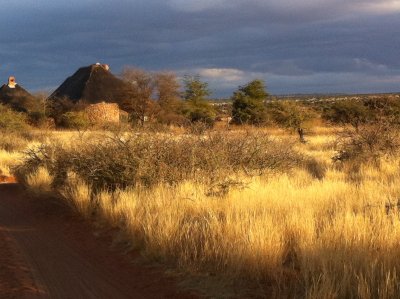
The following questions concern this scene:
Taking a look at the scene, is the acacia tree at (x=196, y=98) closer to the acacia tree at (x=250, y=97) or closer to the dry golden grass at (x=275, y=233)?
the acacia tree at (x=250, y=97)

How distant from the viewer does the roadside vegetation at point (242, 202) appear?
5996 millimetres

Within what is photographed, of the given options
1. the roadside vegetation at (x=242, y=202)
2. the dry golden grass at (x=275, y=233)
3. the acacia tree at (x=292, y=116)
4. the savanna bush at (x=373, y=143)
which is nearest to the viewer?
the dry golden grass at (x=275, y=233)

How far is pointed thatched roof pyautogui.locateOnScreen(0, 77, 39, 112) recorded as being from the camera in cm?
6075

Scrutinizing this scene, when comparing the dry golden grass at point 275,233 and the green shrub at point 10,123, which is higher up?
the green shrub at point 10,123

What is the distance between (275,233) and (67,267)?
317 cm

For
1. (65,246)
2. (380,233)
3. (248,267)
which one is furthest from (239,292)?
(65,246)

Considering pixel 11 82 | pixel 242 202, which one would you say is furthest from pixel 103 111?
pixel 242 202

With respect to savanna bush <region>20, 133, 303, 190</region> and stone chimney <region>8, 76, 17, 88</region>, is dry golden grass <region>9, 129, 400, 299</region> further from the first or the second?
stone chimney <region>8, 76, 17, 88</region>

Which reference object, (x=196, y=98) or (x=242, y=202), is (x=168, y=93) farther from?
(x=242, y=202)

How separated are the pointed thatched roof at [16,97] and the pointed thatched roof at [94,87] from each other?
2578 millimetres

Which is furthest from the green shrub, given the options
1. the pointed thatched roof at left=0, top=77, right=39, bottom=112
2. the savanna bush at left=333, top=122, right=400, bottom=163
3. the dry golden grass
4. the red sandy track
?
the dry golden grass

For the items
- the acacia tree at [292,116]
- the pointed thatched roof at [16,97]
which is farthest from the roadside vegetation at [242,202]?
the pointed thatched roof at [16,97]

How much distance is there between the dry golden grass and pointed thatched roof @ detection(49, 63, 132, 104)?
46.0 m

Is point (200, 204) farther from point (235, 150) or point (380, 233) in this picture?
point (235, 150)
